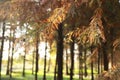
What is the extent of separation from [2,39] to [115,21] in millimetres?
18114

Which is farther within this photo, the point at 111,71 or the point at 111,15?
the point at 111,15

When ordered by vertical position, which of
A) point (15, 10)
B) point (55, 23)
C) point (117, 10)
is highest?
point (117, 10)

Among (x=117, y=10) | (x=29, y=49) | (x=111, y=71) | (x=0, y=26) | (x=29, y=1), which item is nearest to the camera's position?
(x=111, y=71)

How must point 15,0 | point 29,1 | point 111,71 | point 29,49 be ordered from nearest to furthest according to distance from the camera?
point 111,71 → point 29,49 → point 15,0 → point 29,1

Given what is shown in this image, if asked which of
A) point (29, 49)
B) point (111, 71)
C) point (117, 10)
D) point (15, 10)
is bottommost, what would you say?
point (111, 71)

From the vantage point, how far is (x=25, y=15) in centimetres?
950

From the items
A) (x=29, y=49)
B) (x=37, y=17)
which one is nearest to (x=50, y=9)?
(x=37, y=17)

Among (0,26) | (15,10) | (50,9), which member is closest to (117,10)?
(50,9)

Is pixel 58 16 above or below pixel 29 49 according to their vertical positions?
above

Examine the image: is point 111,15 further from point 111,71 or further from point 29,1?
point 111,71

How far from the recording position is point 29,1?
9453mm

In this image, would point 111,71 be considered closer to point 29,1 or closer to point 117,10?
point 29,1

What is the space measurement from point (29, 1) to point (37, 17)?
0.67 metres

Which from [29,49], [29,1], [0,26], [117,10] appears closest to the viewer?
[29,49]
